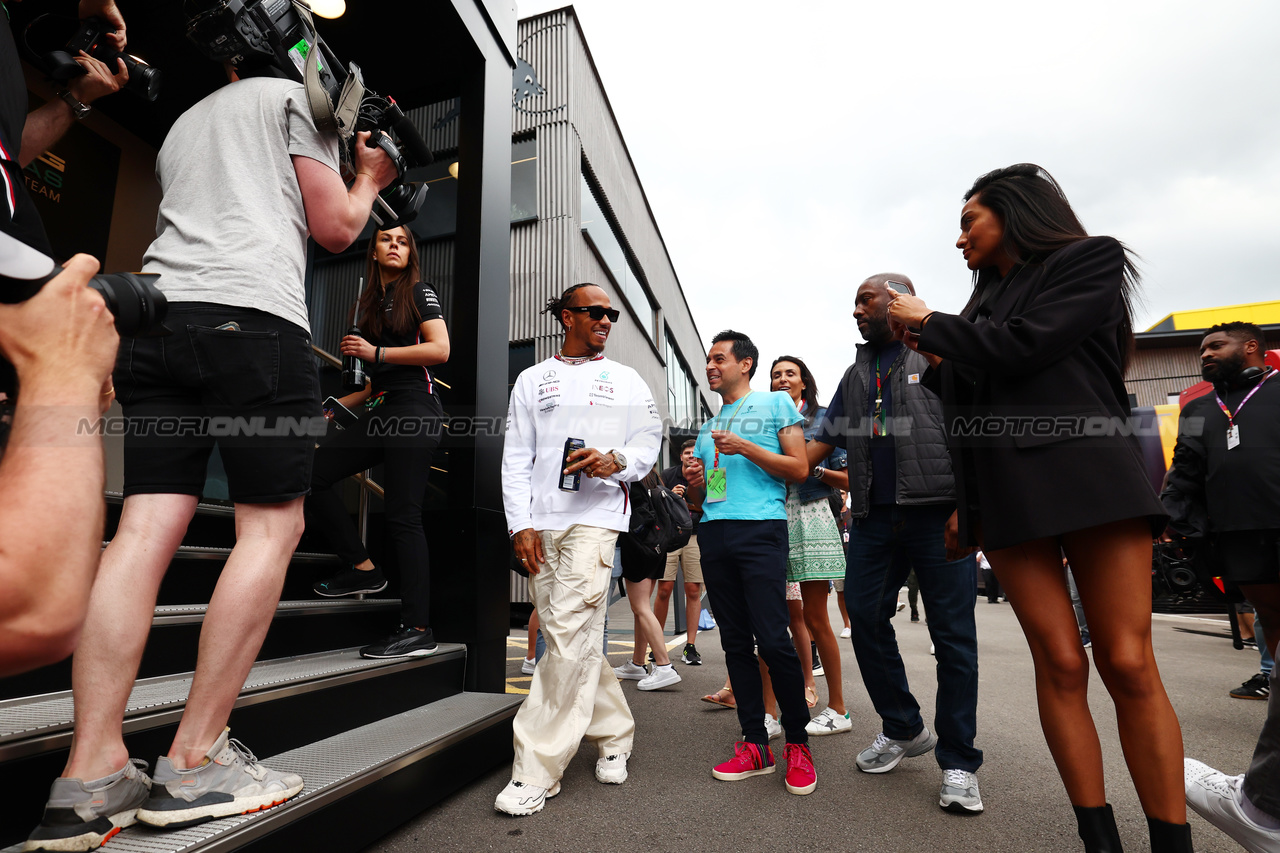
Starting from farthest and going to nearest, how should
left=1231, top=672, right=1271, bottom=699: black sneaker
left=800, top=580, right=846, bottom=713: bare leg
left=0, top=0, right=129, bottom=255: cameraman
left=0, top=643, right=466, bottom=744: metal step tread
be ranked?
left=1231, top=672, right=1271, bottom=699: black sneaker
left=800, top=580, right=846, bottom=713: bare leg
left=0, top=643, right=466, bottom=744: metal step tread
left=0, top=0, right=129, bottom=255: cameraman

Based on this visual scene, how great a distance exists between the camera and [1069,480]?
183 centimetres

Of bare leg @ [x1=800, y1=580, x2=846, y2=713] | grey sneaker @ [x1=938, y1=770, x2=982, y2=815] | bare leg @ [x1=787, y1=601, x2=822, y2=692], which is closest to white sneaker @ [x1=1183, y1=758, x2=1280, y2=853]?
grey sneaker @ [x1=938, y1=770, x2=982, y2=815]

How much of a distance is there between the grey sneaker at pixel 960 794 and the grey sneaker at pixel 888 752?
0.41 metres

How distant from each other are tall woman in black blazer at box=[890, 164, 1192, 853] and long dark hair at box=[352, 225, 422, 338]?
241 cm

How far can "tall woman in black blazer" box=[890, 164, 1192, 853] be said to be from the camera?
1.76 metres

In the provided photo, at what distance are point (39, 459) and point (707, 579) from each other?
2762 mm

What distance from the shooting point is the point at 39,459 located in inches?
27.5

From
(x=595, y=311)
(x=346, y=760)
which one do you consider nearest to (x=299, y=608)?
(x=346, y=760)

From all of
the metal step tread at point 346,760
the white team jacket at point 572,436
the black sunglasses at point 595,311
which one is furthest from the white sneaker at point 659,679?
the black sunglasses at point 595,311

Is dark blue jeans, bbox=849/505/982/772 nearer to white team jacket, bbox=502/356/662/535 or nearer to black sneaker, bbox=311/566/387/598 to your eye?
white team jacket, bbox=502/356/662/535

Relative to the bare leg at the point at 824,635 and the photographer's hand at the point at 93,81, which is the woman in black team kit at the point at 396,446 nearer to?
the photographer's hand at the point at 93,81

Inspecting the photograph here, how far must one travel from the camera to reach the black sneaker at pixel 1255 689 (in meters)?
4.54

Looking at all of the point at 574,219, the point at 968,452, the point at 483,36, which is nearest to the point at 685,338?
the point at 574,219

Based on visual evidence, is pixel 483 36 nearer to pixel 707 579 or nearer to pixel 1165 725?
Result: pixel 707 579
